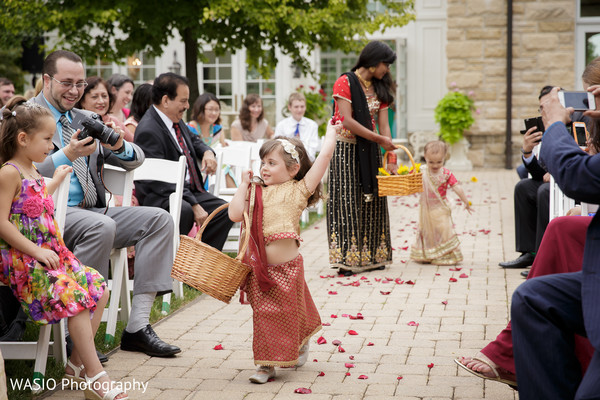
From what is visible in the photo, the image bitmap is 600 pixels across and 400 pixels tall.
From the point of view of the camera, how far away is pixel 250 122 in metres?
11.5

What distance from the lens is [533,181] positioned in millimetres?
7301

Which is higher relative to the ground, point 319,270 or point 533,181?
point 533,181

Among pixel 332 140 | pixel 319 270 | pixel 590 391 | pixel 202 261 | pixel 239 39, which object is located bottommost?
pixel 319 270

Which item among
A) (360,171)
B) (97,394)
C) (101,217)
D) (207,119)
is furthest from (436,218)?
(97,394)

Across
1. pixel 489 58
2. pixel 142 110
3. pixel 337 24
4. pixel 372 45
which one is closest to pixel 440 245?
pixel 372 45

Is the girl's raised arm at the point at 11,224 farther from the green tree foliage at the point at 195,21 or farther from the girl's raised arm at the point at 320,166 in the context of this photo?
the green tree foliage at the point at 195,21

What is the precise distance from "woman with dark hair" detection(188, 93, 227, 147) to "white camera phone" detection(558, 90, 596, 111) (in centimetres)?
623

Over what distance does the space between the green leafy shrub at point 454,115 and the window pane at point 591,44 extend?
9.16ft

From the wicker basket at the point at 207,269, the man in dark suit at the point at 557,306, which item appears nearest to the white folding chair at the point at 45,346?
the wicker basket at the point at 207,269

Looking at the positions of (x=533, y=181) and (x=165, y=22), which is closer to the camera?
(x=533, y=181)

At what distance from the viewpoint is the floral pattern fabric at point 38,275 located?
12.3ft

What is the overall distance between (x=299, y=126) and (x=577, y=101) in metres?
8.26

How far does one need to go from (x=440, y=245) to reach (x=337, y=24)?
605 centimetres

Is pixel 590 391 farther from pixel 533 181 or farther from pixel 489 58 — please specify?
pixel 489 58
